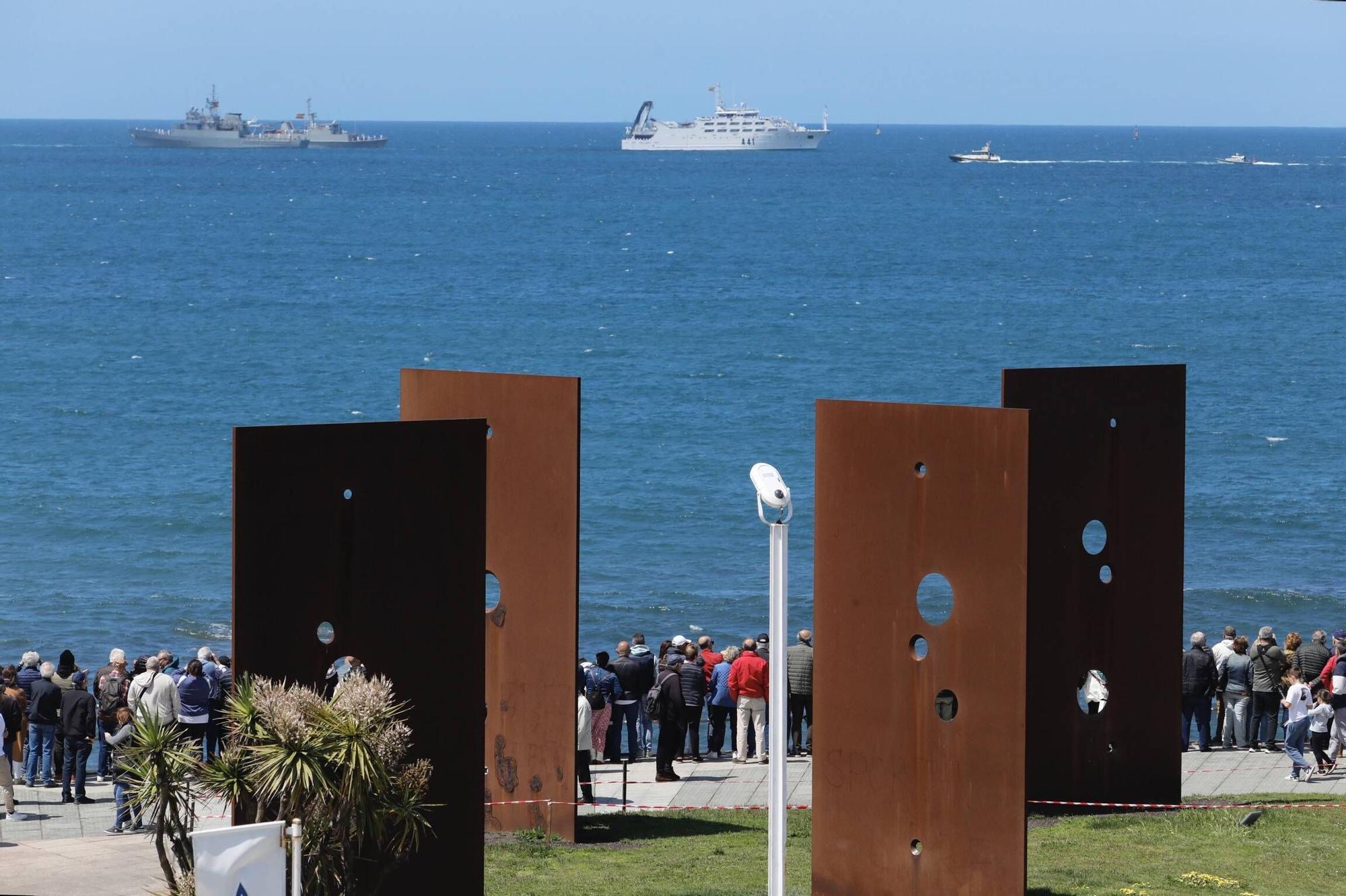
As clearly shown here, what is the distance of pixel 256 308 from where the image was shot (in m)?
78.2

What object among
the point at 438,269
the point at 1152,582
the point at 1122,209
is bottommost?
the point at 1152,582

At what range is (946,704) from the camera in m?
12.7

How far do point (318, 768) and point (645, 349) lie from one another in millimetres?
58416

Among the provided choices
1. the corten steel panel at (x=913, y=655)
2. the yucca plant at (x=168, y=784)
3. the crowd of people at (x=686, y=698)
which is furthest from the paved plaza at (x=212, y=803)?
the corten steel panel at (x=913, y=655)

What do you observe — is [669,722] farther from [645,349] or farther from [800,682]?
[645,349]

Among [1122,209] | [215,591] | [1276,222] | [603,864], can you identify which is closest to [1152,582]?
[603,864]

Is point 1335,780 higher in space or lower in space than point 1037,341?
lower

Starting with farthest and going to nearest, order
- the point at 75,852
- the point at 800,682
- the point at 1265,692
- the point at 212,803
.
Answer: the point at 1265,692
the point at 800,682
the point at 212,803
the point at 75,852

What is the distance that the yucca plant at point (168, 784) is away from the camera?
10.3 meters

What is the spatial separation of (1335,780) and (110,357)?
56.4 metres

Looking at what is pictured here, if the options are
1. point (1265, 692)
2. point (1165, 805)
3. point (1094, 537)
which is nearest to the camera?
point (1165, 805)

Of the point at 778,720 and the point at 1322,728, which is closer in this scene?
the point at 778,720

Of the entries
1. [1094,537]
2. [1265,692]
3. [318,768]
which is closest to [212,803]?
[318,768]

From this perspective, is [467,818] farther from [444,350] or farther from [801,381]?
[444,350]
